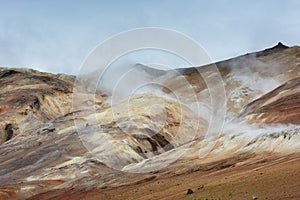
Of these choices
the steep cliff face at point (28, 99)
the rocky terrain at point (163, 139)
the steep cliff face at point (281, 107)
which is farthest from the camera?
the steep cliff face at point (28, 99)

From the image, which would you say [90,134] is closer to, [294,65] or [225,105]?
[225,105]

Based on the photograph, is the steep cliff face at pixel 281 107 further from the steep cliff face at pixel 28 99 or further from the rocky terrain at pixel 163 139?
the steep cliff face at pixel 28 99

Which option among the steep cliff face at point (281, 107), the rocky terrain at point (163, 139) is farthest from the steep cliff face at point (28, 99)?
the steep cliff face at point (281, 107)

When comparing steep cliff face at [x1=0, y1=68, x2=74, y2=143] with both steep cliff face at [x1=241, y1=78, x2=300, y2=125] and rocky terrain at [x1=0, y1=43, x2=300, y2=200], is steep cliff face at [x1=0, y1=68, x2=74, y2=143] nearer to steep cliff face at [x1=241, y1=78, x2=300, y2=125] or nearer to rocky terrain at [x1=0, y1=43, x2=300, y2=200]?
rocky terrain at [x1=0, y1=43, x2=300, y2=200]

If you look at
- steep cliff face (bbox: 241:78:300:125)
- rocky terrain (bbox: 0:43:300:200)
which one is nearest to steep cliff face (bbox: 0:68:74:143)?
rocky terrain (bbox: 0:43:300:200)

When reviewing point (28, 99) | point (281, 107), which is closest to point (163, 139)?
point (281, 107)

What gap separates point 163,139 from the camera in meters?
84.8

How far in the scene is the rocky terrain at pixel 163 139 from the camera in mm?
42250

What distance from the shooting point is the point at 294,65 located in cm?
11981

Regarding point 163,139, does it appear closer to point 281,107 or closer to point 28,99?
point 281,107

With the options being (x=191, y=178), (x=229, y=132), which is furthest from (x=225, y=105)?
(x=191, y=178)

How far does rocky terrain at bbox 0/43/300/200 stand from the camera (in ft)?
139

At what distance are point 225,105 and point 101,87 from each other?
1901 inches

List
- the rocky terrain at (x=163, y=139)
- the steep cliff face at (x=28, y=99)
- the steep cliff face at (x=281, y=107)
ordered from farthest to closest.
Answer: the steep cliff face at (x=28, y=99)
the steep cliff face at (x=281, y=107)
the rocky terrain at (x=163, y=139)
